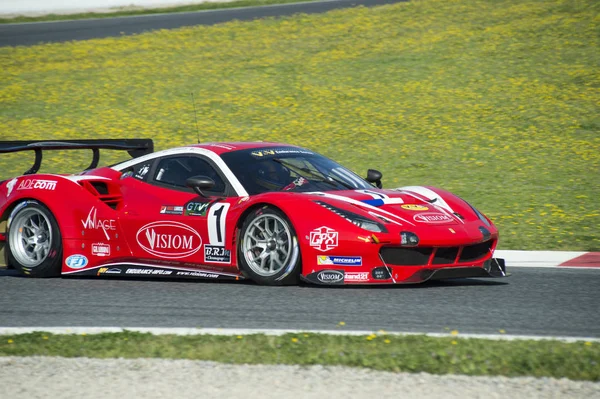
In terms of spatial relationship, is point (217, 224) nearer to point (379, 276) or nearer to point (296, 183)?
point (296, 183)

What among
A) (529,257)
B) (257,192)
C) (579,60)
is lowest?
(529,257)

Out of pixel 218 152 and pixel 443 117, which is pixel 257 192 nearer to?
pixel 218 152

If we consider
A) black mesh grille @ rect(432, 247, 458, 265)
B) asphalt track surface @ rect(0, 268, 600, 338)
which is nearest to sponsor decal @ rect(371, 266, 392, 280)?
asphalt track surface @ rect(0, 268, 600, 338)

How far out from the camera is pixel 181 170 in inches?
294

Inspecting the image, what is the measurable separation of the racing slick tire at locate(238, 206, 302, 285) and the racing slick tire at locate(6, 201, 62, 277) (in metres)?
1.83

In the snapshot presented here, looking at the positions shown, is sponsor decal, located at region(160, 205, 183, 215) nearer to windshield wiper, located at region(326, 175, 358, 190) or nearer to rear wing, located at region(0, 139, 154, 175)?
windshield wiper, located at region(326, 175, 358, 190)

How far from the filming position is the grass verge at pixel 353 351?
4.16 m

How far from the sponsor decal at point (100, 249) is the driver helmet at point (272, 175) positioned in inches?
55.2

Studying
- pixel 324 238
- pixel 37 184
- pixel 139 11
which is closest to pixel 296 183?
pixel 324 238

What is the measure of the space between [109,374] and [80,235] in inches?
138

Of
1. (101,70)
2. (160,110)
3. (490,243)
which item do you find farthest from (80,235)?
(101,70)

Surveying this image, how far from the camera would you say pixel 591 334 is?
4918 millimetres

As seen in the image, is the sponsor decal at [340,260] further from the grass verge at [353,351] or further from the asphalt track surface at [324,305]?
the grass verge at [353,351]

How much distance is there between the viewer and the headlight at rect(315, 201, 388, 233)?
6273 millimetres
